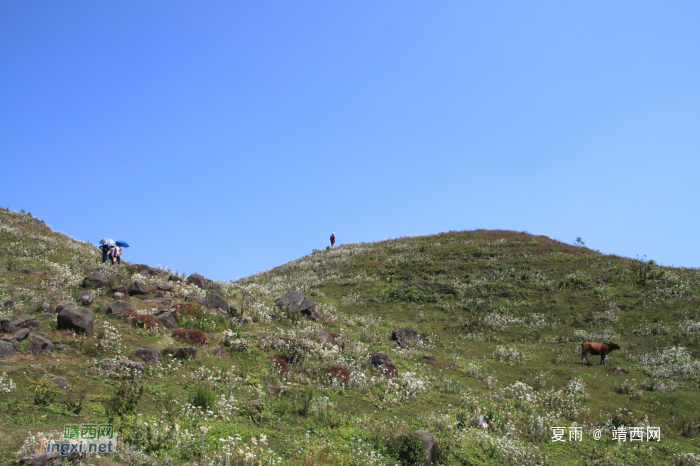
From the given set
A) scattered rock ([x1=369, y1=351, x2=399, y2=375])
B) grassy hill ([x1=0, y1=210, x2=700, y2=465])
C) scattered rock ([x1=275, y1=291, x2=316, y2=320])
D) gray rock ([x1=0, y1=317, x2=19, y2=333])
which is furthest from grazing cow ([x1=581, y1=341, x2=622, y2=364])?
gray rock ([x1=0, y1=317, x2=19, y2=333])

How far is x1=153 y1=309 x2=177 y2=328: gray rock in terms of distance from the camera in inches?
627

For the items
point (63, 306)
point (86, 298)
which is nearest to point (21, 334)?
point (63, 306)

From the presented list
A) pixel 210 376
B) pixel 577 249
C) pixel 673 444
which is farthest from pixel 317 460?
pixel 577 249

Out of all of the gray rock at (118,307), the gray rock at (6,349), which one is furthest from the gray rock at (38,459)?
the gray rock at (118,307)

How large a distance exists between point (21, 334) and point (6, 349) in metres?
0.88

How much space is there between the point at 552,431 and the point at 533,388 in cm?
438

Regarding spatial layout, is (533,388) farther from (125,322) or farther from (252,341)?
(125,322)

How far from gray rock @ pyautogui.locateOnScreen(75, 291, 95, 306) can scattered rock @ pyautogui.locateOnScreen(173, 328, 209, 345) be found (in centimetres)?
348

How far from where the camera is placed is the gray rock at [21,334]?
12.2 meters

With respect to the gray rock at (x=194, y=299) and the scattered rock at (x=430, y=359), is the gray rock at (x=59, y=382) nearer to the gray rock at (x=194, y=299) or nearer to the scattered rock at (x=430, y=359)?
the gray rock at (x=194, y=299)

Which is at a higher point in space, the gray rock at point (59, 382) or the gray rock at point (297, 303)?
Result: the gray rock at point (297, 303)

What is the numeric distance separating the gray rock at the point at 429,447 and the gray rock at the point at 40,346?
10224mm

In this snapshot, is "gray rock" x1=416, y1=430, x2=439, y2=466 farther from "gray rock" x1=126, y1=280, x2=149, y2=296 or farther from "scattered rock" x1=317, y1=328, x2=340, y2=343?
"gray rock" x1=126, y1=280, x2=149, y2=296

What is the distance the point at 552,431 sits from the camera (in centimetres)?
1316
